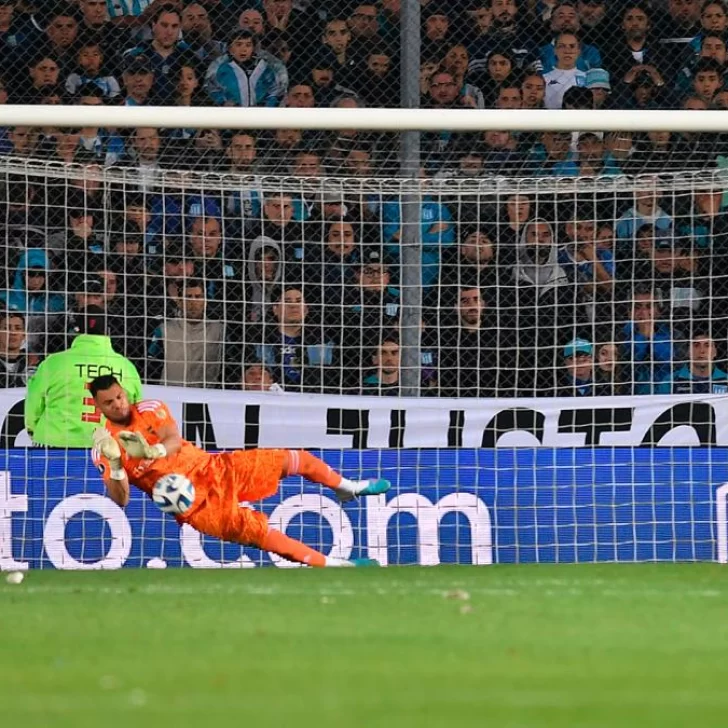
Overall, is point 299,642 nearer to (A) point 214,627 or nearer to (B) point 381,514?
(A) point 214,627

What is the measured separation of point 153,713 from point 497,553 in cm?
807

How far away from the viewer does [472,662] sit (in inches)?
230

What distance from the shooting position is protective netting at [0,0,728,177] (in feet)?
43.7

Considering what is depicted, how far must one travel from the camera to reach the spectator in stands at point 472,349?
13.0 metres

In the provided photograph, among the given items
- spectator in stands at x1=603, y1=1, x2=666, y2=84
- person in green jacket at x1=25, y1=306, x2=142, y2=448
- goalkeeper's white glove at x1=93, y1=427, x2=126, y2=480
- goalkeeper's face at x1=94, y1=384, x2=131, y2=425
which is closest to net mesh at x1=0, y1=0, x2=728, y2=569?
person in green jacket at x1=25, y1=306, x2=142, y2=448

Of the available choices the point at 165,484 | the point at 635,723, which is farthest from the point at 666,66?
the point at 635,723

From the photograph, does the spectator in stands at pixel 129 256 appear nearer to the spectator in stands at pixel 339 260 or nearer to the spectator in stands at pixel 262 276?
the spectator in stands at pixel 262 276

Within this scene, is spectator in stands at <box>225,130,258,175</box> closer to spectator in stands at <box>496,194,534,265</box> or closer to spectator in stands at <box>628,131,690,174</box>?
spectator in stands at <box>496,194,534,265</box>

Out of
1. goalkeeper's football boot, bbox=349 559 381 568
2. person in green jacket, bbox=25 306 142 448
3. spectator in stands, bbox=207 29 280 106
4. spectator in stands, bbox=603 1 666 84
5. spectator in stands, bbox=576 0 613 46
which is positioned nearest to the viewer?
goalkeeper's football boot, bbox=349 559 381 568

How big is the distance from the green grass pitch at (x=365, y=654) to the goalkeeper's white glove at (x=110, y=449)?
117 centimetres

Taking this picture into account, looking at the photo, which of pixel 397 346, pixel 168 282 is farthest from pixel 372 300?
pixel 168 282

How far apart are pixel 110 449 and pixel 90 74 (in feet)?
14.3

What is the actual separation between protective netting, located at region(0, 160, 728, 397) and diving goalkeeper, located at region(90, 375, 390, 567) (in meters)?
1.57

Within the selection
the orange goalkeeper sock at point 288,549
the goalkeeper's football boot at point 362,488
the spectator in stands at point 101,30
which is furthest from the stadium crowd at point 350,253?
the orange goalkeeper sock at point 288,549
